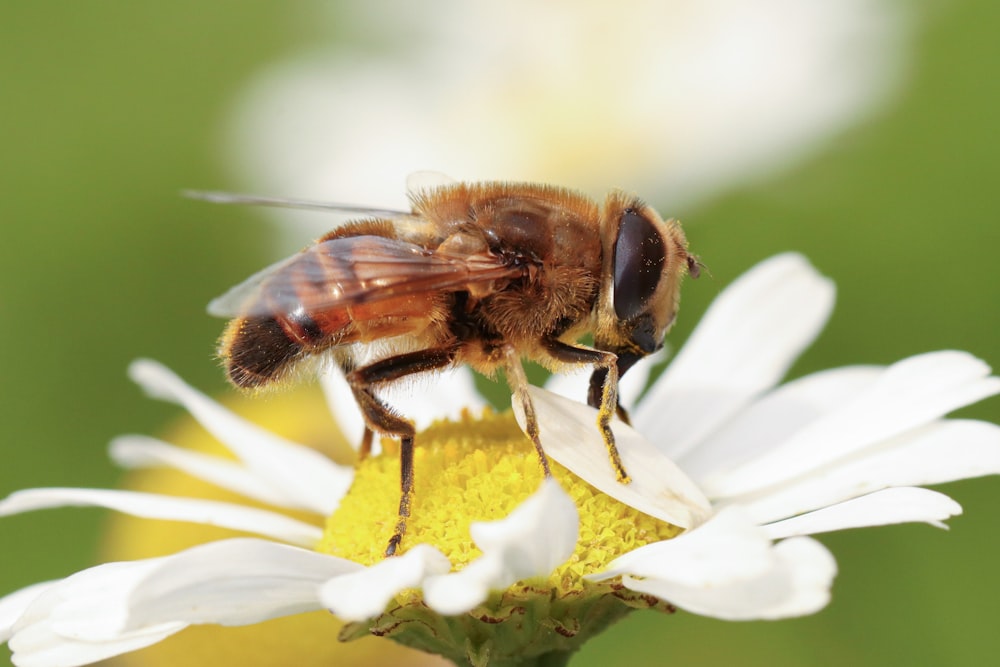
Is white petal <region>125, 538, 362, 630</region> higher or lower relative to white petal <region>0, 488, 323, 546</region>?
higher

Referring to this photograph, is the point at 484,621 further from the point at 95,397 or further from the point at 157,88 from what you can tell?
the point at 157,88

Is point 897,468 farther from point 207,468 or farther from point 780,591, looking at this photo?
point 207,468

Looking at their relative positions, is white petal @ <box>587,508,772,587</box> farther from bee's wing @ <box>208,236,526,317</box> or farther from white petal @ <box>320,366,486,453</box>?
white petal @ <box>320,366,486,453</box>

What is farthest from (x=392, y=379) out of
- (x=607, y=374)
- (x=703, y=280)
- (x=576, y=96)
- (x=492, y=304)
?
(x=576, y=96)

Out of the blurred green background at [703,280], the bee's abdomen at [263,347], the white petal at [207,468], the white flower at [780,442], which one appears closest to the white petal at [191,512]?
the white petal at [207,468]

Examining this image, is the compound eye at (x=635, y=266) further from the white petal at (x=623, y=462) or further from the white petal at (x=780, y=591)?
the white petal at (x=780, y=591)

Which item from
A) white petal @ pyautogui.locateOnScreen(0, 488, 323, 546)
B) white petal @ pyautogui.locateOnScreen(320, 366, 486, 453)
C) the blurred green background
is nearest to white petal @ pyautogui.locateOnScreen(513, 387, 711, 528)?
white petal @ pyautogui.locateOnScreen(0, 488, 323, 546)
